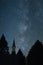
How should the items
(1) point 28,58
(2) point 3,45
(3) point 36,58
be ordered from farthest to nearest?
(2) point 3,45, (1) point 28,58, (3) point 36,58

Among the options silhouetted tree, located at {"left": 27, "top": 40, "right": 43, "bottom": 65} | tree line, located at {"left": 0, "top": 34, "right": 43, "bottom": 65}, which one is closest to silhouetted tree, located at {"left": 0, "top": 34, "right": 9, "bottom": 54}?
tree line, located at {"left": 0, "top": 34, "right": 43, "bottom": 65}

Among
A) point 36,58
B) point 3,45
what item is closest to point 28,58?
point 36,58

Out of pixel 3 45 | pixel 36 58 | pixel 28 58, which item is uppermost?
pixel 3 45

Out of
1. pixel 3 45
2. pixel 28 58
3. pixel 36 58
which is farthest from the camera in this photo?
pixel 3 45

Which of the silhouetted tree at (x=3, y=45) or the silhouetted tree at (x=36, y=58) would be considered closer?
the silhouetted tree at (x=36, y=58)

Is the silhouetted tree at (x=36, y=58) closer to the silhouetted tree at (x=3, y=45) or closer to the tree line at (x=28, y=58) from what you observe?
the tree line at (x=28, y=58)

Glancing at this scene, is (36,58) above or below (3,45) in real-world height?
below

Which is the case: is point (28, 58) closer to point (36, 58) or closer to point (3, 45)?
point (36, 58)

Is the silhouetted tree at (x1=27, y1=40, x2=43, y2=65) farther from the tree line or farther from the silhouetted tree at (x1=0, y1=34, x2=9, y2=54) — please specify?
the silhouetted tree at (x1=0, y1=34, x2=9, y2=54)

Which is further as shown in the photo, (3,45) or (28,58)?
(3,45)

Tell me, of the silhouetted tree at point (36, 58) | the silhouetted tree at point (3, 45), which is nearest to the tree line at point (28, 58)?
the silhouetted tree at point (36, 58)

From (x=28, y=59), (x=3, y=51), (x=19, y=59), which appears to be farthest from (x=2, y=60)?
(x=3, y=51)

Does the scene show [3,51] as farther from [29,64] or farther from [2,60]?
[29,64]

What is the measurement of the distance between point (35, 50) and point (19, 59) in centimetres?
772
